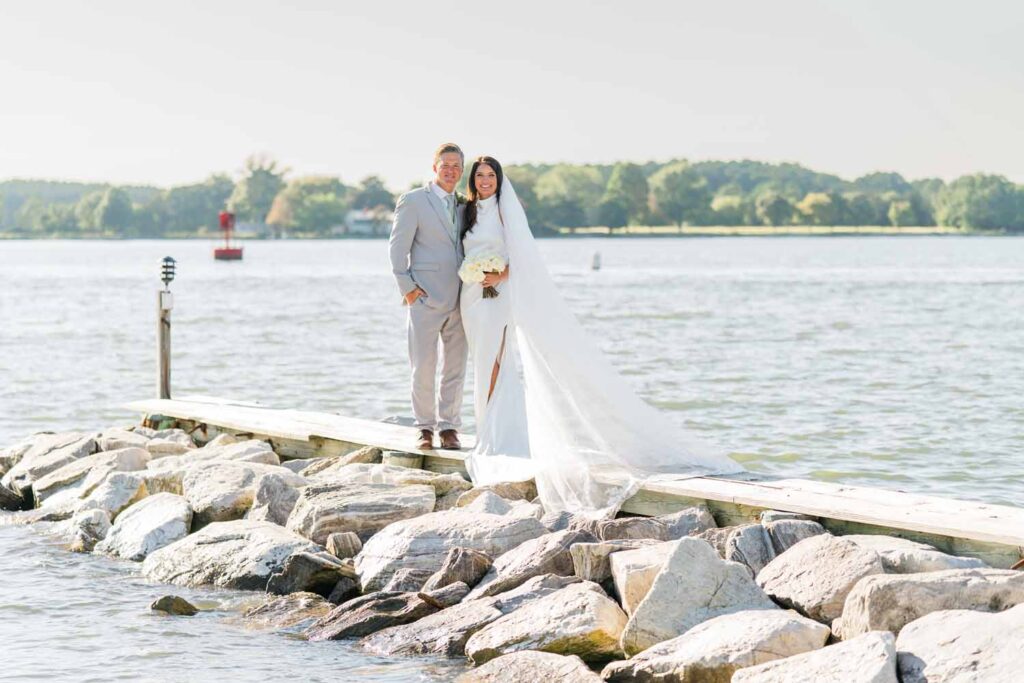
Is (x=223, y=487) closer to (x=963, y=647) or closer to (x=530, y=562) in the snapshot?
(x=530, y=562)

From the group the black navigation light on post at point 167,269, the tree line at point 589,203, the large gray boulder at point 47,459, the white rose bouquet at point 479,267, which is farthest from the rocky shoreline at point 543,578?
the tree line at point 589,203

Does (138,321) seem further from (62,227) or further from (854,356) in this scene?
(62,227)

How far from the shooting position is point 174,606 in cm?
812

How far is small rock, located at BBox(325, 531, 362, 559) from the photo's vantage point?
8.50 m

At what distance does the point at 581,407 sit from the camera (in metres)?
9.00

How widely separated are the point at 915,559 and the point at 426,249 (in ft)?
12.5

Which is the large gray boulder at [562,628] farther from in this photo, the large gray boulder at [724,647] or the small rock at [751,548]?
the small rock at [751,548]

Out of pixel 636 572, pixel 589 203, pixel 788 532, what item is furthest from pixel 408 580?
pixel 589 203

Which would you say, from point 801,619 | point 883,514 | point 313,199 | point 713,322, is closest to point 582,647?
point 801,619

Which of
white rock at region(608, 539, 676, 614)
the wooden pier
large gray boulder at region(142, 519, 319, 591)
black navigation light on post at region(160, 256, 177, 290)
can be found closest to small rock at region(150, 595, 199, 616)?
large gray boulder at region(142, 519, 319, 591)

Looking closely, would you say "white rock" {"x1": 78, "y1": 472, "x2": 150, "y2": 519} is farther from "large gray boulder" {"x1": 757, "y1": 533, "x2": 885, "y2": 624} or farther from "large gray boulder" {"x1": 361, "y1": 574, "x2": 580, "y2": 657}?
"large gray boulder" {"x1": 757, "y1": 533, "x2": 885, "y2": 624}

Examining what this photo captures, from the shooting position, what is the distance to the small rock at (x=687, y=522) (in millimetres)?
7934

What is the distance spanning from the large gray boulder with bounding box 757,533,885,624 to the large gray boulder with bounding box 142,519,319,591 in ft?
9.02

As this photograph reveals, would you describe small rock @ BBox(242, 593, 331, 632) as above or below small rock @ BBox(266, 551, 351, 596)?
below
